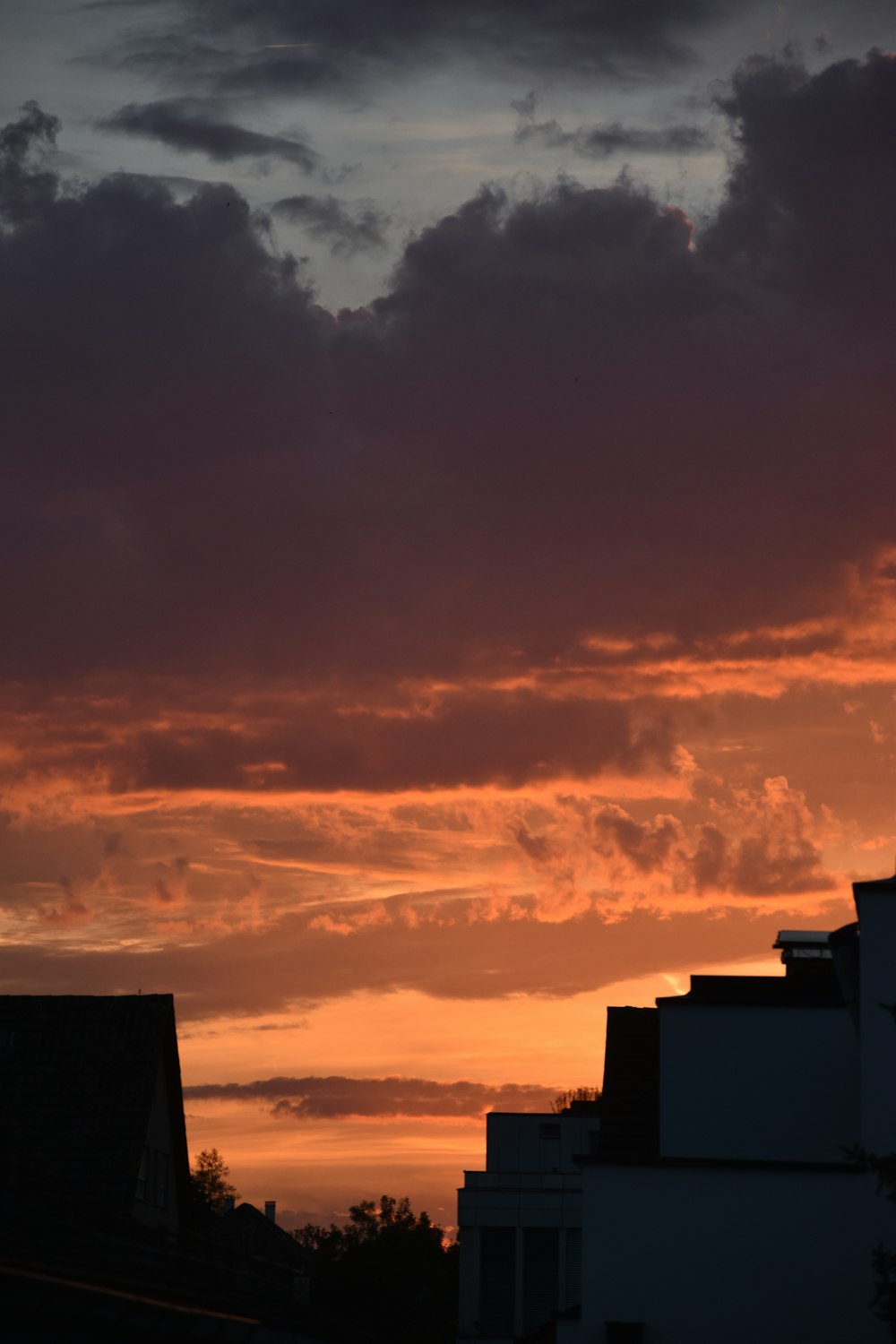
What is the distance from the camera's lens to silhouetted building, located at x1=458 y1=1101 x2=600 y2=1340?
60.1 metres

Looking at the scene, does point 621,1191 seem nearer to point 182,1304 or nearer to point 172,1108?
point 182,1304

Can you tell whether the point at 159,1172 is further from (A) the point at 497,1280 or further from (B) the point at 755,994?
(B) the point at 755,994

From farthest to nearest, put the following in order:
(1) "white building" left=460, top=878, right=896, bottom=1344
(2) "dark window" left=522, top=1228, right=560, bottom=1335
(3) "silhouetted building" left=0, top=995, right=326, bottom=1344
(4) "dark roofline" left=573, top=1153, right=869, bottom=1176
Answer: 1. (2) "dark window" left=522, top=1228, right=560, bottom=1335
2. (4) "dark roofline" left=573, top=1153, right=869, bottom=1176
3. (1) "white building" left=460, top=878, right=896, bottom=1344
4. (3) "silhouetted building" left=0, top=995, right=326, bottom=1344

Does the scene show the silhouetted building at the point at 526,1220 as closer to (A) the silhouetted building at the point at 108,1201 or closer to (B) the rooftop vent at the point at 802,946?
(A) the silhouetted building at the point at 108,1201

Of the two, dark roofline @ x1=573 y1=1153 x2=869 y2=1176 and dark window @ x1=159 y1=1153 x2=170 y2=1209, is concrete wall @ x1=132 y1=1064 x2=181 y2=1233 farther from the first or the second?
dark roofline @ x1=573 y1=1153 x2=869 y2=1176

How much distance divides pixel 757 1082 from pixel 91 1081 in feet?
73.8

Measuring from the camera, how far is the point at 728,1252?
2773 centimetres

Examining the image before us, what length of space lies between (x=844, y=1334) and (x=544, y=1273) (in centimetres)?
3860

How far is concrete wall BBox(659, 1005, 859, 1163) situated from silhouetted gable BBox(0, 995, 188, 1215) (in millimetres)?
16565

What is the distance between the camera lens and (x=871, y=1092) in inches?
1054

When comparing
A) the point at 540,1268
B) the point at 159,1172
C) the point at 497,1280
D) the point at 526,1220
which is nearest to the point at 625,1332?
the point at 159,1172

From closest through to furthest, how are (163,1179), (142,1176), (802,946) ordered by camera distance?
(802,946) < (142,1176) < (163,1179)

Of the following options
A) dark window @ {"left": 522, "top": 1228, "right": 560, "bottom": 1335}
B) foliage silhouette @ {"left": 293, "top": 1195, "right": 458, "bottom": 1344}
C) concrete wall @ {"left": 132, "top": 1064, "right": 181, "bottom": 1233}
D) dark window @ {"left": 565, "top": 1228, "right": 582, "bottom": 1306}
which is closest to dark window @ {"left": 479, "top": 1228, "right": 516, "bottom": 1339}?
dark window @ {"left": 522, "top": 1228, "right": 560, "bottom": 1335}

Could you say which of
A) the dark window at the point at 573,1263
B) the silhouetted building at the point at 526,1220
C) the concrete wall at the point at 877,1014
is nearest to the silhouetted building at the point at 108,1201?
the silhouetted building at the point at 526,1220
